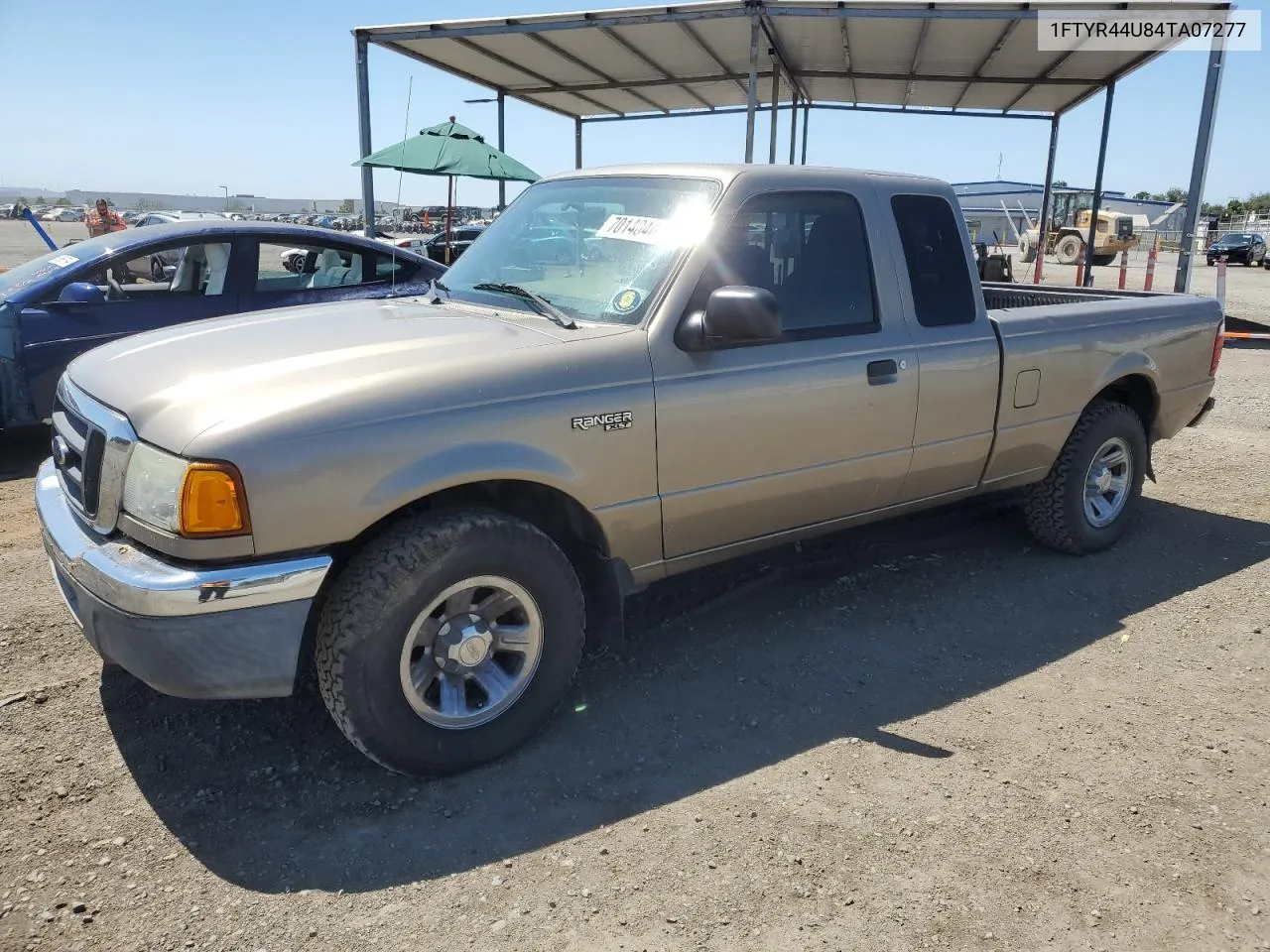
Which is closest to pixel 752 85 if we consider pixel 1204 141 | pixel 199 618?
pixel 1204 141

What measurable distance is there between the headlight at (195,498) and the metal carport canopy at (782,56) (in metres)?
8.54

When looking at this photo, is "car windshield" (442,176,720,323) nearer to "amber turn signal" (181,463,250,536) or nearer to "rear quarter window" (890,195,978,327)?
"rear quarter window" (890,195,978,327)

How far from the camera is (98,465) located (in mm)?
2748

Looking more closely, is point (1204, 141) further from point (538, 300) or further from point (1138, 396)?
point (538, 300)

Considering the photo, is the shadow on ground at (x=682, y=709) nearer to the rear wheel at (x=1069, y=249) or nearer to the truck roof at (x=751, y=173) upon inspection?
the truck roof at (x=751, y=173)

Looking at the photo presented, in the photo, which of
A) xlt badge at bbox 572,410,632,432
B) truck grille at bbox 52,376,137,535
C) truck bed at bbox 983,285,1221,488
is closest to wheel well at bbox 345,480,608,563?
xlt badge at bbox 572,410,632,432

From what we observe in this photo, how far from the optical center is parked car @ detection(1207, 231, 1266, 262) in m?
37.6

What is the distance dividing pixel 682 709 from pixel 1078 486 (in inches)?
107

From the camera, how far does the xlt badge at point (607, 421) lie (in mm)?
2965

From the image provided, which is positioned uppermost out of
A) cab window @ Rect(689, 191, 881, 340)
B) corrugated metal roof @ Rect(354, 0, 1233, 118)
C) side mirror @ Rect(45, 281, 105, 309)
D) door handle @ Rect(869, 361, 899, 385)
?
corrugated metal roof @ Rect(354, 0, 1233, 118)

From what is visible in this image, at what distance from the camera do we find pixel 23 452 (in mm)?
6586

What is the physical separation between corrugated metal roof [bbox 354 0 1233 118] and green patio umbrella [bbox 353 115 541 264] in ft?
2.90

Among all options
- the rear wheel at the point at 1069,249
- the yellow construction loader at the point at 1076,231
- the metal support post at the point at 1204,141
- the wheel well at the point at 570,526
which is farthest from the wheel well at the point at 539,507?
the yellow construction loader at the point at 1076,231

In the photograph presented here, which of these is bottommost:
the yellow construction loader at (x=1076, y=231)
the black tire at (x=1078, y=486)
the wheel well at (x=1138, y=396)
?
the black tire at (x=1078, y=486)
